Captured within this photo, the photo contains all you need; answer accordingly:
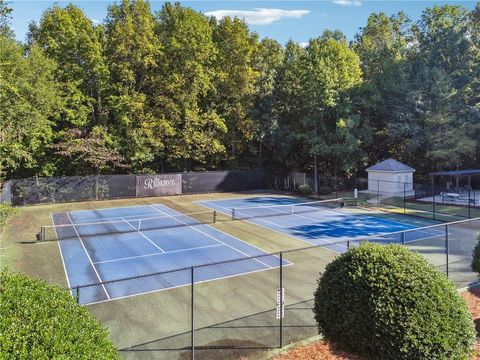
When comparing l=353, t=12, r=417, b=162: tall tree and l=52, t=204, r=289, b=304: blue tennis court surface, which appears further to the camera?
l=353, t=12, r=417, b=162: tall tree

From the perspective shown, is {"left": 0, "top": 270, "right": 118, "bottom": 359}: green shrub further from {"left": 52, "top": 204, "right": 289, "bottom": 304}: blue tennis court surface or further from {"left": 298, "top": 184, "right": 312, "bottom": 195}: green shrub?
{"left": 298, "top": 184, "right": 312, "bottom": 195}: green shrub

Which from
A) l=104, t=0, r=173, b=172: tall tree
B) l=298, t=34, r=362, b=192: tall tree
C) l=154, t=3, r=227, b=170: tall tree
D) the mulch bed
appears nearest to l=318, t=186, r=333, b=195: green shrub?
l=298, t=34, r=362, b=192: tall tree

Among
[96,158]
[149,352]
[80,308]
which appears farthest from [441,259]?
[96,158]

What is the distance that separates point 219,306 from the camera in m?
12.9

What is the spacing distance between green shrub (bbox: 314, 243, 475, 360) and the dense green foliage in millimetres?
32135

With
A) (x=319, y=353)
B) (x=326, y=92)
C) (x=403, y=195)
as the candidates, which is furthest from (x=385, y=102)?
(x=319, y=353)

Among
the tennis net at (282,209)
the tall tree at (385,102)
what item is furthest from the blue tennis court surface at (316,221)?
the tall tree at (385,102)

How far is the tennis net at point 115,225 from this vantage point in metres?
23.0

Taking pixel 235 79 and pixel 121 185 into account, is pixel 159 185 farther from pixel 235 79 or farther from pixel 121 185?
pixel 235 79

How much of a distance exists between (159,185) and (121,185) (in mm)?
3633

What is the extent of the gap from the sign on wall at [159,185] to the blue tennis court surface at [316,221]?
510cm

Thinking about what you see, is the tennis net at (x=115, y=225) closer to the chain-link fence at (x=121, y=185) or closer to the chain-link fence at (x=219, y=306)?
the chain-link fence at (x=121, y=185)

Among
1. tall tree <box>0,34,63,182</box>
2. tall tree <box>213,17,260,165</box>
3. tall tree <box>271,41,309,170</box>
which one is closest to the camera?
tall tree <box>0,34,63,182</box>

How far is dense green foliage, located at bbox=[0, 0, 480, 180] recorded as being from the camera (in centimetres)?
3809
